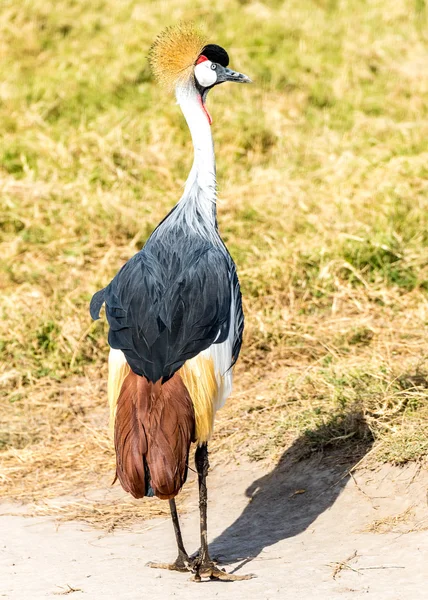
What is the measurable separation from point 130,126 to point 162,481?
18.1 ft

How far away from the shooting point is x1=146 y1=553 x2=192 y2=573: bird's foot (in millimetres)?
4176

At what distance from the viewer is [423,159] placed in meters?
7.99

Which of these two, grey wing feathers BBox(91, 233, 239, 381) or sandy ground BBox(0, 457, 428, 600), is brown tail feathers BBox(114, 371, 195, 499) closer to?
grey wing feathers BBox(91, 233, 239, 381)

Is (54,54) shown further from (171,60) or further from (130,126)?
(171,60)

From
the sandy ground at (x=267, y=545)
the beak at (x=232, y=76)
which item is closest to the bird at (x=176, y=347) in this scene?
the sandy ground at (x=267, y=545)

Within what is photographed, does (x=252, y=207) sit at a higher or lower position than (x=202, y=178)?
lower

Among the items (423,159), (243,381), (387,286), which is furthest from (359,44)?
(243,381)

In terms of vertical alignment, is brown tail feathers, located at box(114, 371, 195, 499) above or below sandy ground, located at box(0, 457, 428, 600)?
above

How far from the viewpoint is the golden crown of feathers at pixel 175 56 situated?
16.0ft

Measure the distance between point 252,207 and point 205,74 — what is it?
9.25ft

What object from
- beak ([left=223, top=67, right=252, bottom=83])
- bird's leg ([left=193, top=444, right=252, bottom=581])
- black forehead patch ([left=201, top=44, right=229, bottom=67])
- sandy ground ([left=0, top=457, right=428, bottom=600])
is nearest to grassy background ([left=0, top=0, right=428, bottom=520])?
sandy ground ([left=0, top=457, right=428, bottom=600])

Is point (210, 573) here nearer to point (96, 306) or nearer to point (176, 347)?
point (176, 347)

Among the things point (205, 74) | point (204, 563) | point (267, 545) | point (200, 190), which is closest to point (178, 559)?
point (204, 563)

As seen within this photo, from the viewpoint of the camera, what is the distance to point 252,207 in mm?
7672
